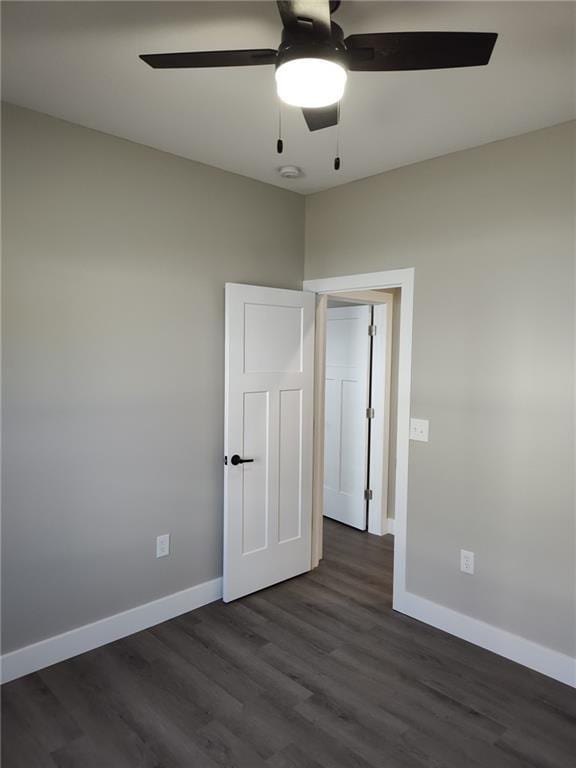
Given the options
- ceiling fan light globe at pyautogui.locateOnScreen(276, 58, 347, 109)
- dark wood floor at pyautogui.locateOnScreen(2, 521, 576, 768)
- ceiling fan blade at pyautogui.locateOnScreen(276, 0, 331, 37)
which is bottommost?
dark wood floor at pyautogui.locateOnScreen(2, 521, 576, 768)

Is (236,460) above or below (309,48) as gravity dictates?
below

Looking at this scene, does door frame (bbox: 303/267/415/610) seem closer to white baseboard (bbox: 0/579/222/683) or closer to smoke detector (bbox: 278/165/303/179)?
smoke detector (bbox: 278/165/303/179)

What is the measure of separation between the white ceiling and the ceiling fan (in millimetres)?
259

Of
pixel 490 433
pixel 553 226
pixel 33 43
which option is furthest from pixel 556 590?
pixel 33 43

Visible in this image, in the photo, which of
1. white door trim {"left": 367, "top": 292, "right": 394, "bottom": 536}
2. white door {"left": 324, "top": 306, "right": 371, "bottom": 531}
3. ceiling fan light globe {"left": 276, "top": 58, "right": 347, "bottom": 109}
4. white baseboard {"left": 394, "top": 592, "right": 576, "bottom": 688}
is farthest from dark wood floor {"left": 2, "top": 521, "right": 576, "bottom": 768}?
ceiling fan light globe {"left": 276, "top": 58, "right": 347, "bottom": 109}

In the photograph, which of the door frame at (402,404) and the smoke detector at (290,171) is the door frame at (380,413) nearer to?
the door frame at (402,404)

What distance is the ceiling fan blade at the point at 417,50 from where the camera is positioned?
1344 millimetres

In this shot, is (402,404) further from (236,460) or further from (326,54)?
(326,54)

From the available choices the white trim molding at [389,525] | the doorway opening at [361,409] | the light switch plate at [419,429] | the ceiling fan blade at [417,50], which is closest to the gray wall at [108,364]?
the light switch plate at [419,429]

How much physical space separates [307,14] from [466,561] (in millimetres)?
2606

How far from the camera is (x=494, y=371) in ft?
8.68

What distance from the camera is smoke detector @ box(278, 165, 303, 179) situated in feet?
9.90

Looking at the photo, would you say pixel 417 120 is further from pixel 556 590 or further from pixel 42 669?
pixel 42 669

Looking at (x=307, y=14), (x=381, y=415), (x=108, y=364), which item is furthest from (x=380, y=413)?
(x=307, y=14)
